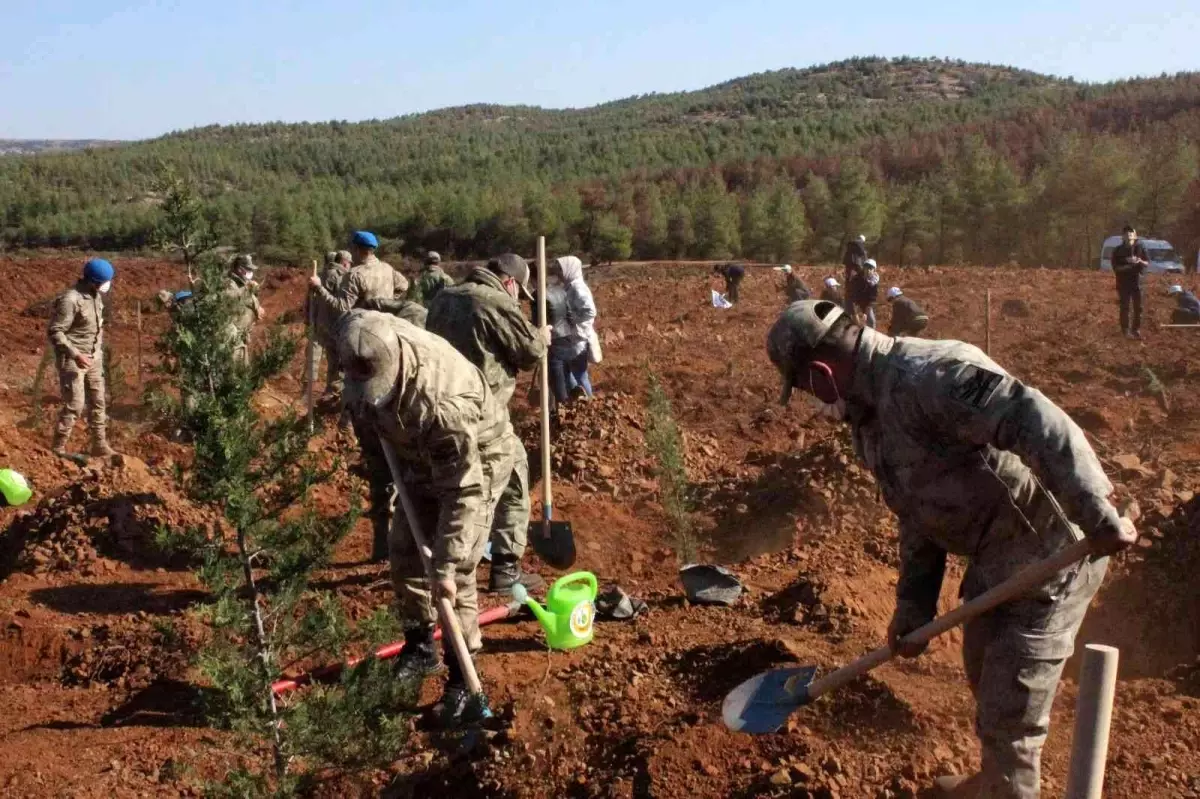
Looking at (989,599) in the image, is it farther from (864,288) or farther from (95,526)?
(864,288)

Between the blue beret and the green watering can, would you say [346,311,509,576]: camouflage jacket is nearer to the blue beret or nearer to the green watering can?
the green watering can

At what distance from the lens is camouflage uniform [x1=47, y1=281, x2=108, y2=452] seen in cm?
866

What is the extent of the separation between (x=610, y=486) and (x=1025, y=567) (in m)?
5.65

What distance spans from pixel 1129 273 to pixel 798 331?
492 inches

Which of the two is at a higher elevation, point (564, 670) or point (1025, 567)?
point (1025, 567)

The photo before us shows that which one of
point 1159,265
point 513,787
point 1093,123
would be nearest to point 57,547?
point 513,787

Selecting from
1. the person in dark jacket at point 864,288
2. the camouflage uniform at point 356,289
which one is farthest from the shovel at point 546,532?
the person in dark jacket at point 864,288

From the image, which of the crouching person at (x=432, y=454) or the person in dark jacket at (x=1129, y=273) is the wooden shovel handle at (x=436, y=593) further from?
the person in dark jacket at (x=1129, y=273)

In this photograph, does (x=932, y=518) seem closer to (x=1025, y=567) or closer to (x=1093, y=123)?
(x=1025, y=567)

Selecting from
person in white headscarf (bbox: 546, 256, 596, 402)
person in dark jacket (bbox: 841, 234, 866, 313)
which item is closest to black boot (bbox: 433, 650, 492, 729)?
person in white headscarf (bbox: 546, 256, 596, 402)

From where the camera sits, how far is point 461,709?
14.1ft

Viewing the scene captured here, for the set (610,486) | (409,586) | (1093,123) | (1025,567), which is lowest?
(610,486)

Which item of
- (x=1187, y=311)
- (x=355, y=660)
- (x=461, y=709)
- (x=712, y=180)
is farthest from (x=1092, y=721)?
(x=712, y=180)

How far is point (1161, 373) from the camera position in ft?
38.2
